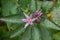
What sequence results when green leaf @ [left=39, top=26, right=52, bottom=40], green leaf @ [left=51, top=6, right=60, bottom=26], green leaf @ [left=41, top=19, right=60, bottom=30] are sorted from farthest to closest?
1. green leaf @ [left=51, top=6, right=60, bottom=26]
2. green leaf @ [left=39, top=26, right=52, bottom=40]
3. green leaf @ [left=41, top=19, right=60, bottom=30]

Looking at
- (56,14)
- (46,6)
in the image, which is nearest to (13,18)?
(46,6)

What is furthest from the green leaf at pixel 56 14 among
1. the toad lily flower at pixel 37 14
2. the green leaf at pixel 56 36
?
the toad lily flower at pixel 37 14

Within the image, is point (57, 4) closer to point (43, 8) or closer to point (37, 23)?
point (43, 8)

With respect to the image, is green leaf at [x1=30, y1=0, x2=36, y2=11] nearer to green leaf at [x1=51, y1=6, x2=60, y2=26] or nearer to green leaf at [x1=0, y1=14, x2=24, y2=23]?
green leaf at [x1=0, y1=14, x2=24, y2=23]

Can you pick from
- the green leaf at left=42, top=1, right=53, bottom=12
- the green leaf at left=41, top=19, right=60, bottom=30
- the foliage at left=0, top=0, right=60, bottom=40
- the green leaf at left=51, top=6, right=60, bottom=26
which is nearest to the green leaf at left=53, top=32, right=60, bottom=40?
the foliage at left=0, top=0, right=60, bottom=40

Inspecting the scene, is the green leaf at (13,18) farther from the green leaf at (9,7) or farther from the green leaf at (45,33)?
the green leaf at (9,7)

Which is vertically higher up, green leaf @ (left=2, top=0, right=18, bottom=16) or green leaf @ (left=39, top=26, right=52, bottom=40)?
green leaf @ (left=2, top=0, right=18, bottom=16)

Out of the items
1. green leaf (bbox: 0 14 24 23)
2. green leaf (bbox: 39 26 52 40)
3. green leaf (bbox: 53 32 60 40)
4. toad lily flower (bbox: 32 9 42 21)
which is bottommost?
green leaf (bbox: 53 32 60 40)

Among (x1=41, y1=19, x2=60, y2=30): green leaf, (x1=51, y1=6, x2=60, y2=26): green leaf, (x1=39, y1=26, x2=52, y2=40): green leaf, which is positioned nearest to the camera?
(x1=41, y1=19, x2=60, y2=30): green leaf
